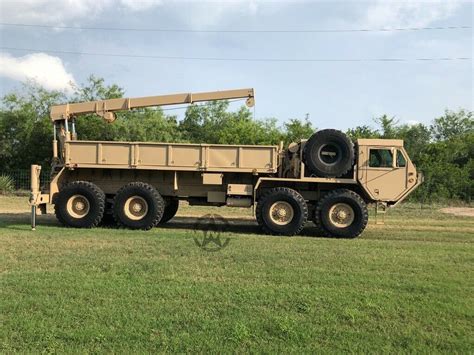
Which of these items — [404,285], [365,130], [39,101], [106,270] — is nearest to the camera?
[404,285]

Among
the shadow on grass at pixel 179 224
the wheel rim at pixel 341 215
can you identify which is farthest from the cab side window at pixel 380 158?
the shadow on grass at pixel 179 224

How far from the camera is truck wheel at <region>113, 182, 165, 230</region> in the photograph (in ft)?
42.9

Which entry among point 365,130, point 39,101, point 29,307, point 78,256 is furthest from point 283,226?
point 39,101

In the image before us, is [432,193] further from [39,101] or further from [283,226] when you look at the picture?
[39,101]

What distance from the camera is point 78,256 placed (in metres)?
8.10

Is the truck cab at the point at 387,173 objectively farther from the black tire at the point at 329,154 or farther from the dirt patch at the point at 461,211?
the dirt patch at the point at 461,211

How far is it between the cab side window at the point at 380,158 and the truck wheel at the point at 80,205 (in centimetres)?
722

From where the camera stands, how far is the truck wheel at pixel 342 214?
12.5 metres

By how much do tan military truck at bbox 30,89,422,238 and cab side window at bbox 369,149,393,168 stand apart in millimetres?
25

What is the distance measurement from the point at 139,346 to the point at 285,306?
177cm

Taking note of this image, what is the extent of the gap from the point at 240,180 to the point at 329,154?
250cm

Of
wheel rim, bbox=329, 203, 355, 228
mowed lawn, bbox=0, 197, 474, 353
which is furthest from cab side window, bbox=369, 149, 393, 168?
mowed lawn, bbox=0, 197, 474, 353

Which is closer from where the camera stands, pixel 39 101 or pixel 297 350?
pixel 297 350

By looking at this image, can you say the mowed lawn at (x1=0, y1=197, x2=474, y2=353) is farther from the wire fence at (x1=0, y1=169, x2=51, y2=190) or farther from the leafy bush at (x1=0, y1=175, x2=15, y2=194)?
the wire fence at (x1=0, y1=169, x2=51, y2=190)
